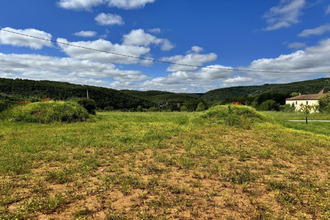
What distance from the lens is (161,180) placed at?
4.13m

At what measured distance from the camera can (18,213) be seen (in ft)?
9.28

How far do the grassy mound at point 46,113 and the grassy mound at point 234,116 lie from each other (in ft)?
31.3

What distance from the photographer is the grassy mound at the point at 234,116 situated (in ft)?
38.2

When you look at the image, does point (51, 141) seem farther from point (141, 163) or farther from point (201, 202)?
point (201, 202)

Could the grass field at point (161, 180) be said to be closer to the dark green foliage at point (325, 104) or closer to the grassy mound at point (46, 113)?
the grassy mound at point (46, 113)

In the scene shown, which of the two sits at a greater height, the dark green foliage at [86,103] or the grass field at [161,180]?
the dark green foliage at [86,103]

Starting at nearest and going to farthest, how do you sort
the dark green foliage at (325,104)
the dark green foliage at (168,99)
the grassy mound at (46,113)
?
the grassy mound at (46,113) < the dark green foliage at (325,104) < the dark green foliage at (168,99)

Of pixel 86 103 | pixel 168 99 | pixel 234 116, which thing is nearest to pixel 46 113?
pixel 86 103

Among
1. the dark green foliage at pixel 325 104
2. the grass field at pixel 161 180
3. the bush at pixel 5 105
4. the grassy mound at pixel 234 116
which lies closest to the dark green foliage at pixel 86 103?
the bush at pixel 5 105

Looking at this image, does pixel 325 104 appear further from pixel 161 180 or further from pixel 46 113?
pixel 46 113

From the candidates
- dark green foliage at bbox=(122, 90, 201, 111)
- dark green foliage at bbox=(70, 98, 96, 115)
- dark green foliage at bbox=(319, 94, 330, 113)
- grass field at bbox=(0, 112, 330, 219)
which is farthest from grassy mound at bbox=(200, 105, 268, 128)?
dark green foliage at bbox=(122, 90, 201, 111)

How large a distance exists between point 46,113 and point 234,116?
1320 centimetres

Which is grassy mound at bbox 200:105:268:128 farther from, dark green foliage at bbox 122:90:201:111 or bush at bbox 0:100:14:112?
dark green foliage at bbox 122:90:201:111

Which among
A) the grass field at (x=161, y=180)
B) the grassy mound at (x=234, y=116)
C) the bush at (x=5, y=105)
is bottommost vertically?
the grass field at (x=161, y=180)
